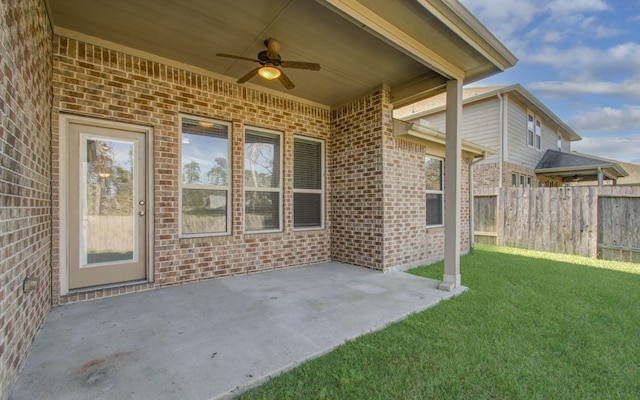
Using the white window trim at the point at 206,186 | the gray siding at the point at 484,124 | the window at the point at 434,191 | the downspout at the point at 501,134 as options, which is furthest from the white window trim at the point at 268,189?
the downspout at the point at 501,134

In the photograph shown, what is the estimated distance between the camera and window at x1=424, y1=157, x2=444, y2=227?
5934 millimetres

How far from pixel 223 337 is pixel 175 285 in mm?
1851

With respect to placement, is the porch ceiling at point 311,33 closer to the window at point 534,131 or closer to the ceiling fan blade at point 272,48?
the ceiling fan blade at point 272,48

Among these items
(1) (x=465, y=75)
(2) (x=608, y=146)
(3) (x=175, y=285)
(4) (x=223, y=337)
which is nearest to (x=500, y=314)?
(4) (x=223, y=337)

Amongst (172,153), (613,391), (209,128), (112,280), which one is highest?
(209,128)

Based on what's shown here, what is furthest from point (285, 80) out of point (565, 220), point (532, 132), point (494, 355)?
point (532, 132)

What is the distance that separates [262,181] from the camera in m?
4.83

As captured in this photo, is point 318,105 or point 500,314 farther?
point 318,105

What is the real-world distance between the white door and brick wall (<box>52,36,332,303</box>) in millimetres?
164

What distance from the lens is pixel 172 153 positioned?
3.87 metres

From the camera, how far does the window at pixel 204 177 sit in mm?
4074

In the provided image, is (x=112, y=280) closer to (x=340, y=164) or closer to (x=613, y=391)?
(x=340, y=164)

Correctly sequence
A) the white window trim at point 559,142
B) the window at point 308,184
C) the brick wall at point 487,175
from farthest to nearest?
the white window trim at point 559,142 → the brick wall at point 487,175 → the window at point 308,184

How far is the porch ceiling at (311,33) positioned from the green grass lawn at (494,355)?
118 inches
